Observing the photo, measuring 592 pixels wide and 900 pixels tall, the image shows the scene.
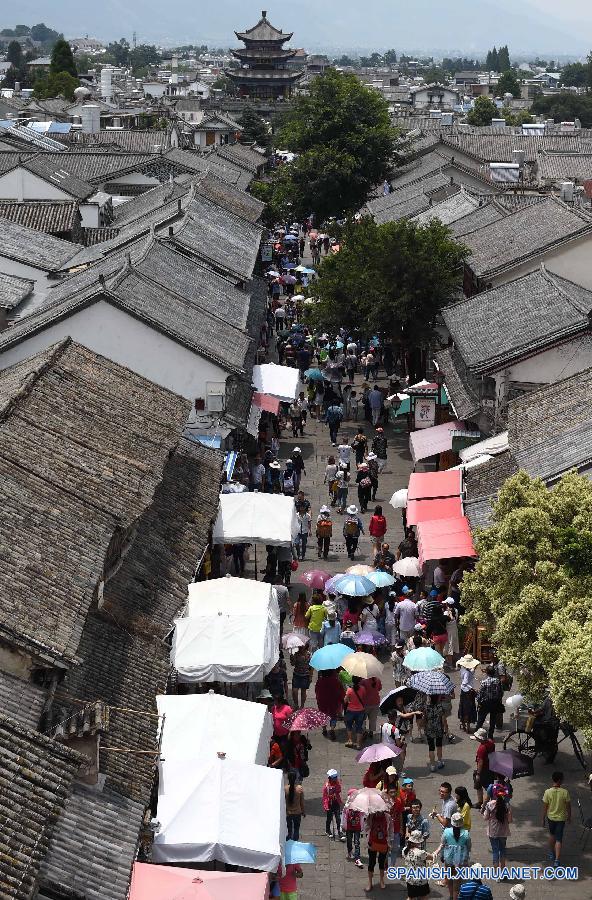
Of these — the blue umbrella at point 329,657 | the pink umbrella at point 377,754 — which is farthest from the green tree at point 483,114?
the pink umbrella at point 377,754

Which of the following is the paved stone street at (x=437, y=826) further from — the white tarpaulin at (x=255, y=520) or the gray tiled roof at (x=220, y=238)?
the gray tiled roof at (x=220, y=238)

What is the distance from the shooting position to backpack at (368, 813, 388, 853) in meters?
20.0

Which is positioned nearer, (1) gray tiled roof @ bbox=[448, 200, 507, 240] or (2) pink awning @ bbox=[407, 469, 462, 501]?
(2) pink awning @ bbox=[407, 469, 462, 501]

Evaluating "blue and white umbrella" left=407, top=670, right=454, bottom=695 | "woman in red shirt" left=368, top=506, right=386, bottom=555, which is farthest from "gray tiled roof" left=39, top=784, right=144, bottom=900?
"woman in red shirt" left=368, top=506, right=386, bottom=555

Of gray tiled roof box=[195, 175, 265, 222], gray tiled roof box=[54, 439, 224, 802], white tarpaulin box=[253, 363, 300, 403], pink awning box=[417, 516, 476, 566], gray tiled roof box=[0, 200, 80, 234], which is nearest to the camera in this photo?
gray tiled roof box=[54, 439, 224, 802]

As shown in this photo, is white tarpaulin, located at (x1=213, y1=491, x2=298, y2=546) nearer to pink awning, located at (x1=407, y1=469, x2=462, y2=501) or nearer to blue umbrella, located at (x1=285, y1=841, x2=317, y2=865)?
pink awning, located at (x1=407, y1=469, x2=462, y2=501)

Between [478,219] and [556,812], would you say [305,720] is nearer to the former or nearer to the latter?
[556,812]

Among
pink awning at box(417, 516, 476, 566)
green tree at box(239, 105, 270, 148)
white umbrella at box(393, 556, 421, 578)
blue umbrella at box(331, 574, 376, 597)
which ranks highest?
green tree at box(239, 105, 270, 148)

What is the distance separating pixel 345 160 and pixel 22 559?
193 ft

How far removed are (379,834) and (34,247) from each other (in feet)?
118

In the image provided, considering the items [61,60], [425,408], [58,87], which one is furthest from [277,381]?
[61,60]

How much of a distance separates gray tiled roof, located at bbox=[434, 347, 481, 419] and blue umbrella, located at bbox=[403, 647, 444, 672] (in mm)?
13527

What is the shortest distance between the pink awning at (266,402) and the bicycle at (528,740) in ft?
55.6

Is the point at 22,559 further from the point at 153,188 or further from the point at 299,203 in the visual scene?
the point at 299,203
